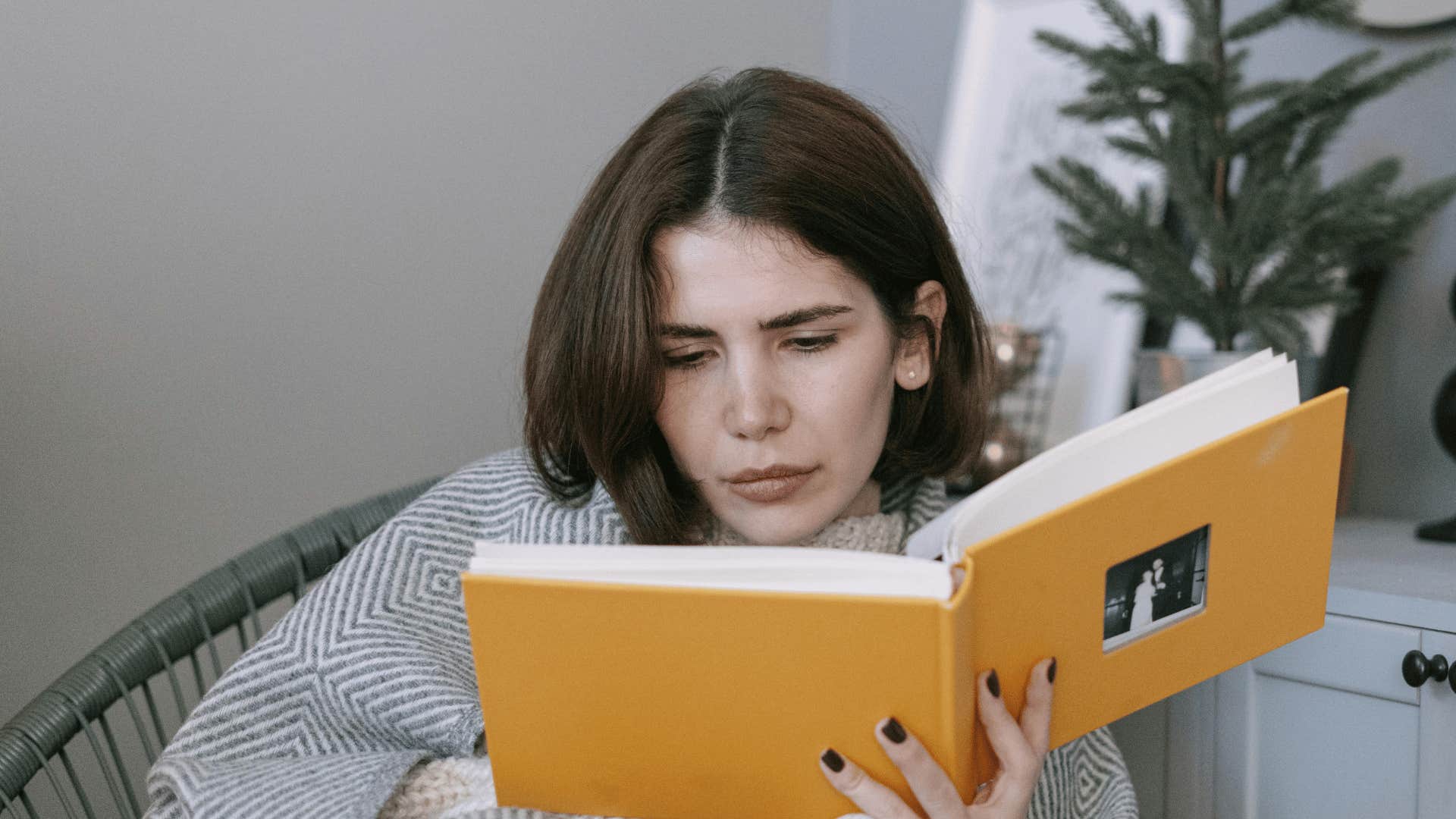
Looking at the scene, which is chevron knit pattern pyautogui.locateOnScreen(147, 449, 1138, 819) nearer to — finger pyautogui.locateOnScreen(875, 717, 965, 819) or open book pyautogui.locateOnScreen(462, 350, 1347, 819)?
open book pyautogui.locateOnScreen(462, 350, 1347, 819)

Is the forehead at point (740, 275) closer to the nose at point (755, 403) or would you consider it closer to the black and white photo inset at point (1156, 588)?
the nose at point (755, 403)

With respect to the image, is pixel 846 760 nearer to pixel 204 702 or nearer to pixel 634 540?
pixel 634 540

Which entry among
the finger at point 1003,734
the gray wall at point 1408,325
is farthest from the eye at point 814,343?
the gray wall at point 1408,325

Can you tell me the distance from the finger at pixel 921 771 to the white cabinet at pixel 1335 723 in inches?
22.3

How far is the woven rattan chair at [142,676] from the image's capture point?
90cm

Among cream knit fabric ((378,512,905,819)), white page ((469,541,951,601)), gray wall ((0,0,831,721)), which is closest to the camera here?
white page ((469,541,951,601))

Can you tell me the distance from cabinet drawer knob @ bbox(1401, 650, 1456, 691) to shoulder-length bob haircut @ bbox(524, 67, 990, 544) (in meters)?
0.48

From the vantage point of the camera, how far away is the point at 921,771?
0.63 m

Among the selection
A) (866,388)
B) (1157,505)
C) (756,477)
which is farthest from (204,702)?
(1157,505)

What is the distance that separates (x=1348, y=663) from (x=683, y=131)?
29.8 inches

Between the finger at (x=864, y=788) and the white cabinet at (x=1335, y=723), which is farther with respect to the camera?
the white cabinet at (x=1335, y=723)

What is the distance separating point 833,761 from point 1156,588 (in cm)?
22

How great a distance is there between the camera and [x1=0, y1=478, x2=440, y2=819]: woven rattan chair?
90cm

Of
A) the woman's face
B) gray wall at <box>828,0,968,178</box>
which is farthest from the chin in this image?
gray wall at <box>828,0,968,178</box>
